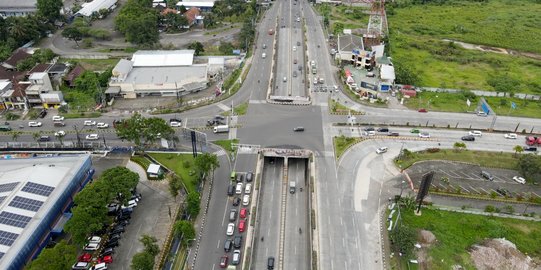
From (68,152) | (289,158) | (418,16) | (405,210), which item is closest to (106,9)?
(68,152)

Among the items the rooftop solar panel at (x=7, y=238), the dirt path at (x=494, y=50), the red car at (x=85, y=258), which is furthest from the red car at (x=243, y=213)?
the dirt path at (x=494, y=50)

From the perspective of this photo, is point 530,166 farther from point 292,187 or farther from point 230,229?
point 230,229

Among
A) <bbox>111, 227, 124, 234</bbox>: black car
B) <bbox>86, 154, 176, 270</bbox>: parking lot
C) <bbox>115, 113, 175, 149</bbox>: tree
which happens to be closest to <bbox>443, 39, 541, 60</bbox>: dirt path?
<bbox>115, 113, 175, 149</bbox>: tree

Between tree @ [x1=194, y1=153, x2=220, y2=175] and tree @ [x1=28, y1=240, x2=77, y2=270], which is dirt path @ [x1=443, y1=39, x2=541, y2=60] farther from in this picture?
tree @ [x1=28, y1=240, x2=77, y2=270]

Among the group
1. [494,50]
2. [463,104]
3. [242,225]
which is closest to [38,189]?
[242,225]

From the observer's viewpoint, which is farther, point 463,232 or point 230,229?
point 463,232

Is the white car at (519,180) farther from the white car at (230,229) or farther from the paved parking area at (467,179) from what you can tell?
the white car at (230,229)
